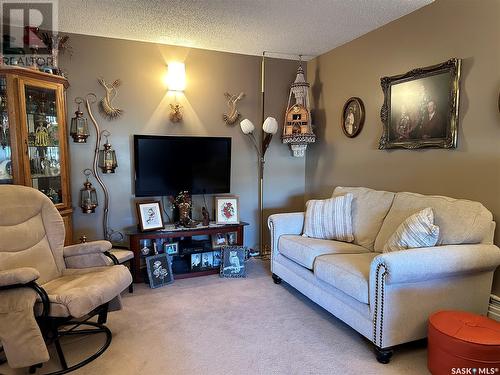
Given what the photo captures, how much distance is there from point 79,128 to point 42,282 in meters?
1.67

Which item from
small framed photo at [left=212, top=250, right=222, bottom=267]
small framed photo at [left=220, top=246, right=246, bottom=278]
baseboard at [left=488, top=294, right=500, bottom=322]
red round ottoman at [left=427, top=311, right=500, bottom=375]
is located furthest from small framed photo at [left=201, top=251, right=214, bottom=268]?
baseboard at [left=488, top=294, right=500, bottom=322]

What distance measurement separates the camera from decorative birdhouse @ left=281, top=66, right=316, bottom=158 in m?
4.02

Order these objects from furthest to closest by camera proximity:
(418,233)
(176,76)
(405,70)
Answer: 1. (176,76)
2. (405,70)
3. (418,233)

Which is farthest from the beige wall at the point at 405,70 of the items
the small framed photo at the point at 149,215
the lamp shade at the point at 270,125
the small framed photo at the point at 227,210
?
the small framed photo at the point at 149,215

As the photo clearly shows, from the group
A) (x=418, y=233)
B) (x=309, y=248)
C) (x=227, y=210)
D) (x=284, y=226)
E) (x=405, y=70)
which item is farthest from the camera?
(x=227, y=210)

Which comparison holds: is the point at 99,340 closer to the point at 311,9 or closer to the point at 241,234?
the point at 241,234

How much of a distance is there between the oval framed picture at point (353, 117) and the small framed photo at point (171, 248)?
225 centimetres

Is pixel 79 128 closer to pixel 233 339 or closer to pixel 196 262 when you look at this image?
pixel 196 262

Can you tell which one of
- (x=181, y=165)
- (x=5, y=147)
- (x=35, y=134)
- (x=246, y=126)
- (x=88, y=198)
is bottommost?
(x=88, y=198)

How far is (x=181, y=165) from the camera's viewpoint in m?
3.73

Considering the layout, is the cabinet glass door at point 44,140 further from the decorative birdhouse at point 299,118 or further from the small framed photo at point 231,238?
the decorative birdhouse at point 299,118

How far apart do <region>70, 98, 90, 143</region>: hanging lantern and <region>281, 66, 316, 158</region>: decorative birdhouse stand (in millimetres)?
2210

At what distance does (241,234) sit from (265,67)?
208 cm

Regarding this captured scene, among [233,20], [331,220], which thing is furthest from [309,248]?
[233,20]
